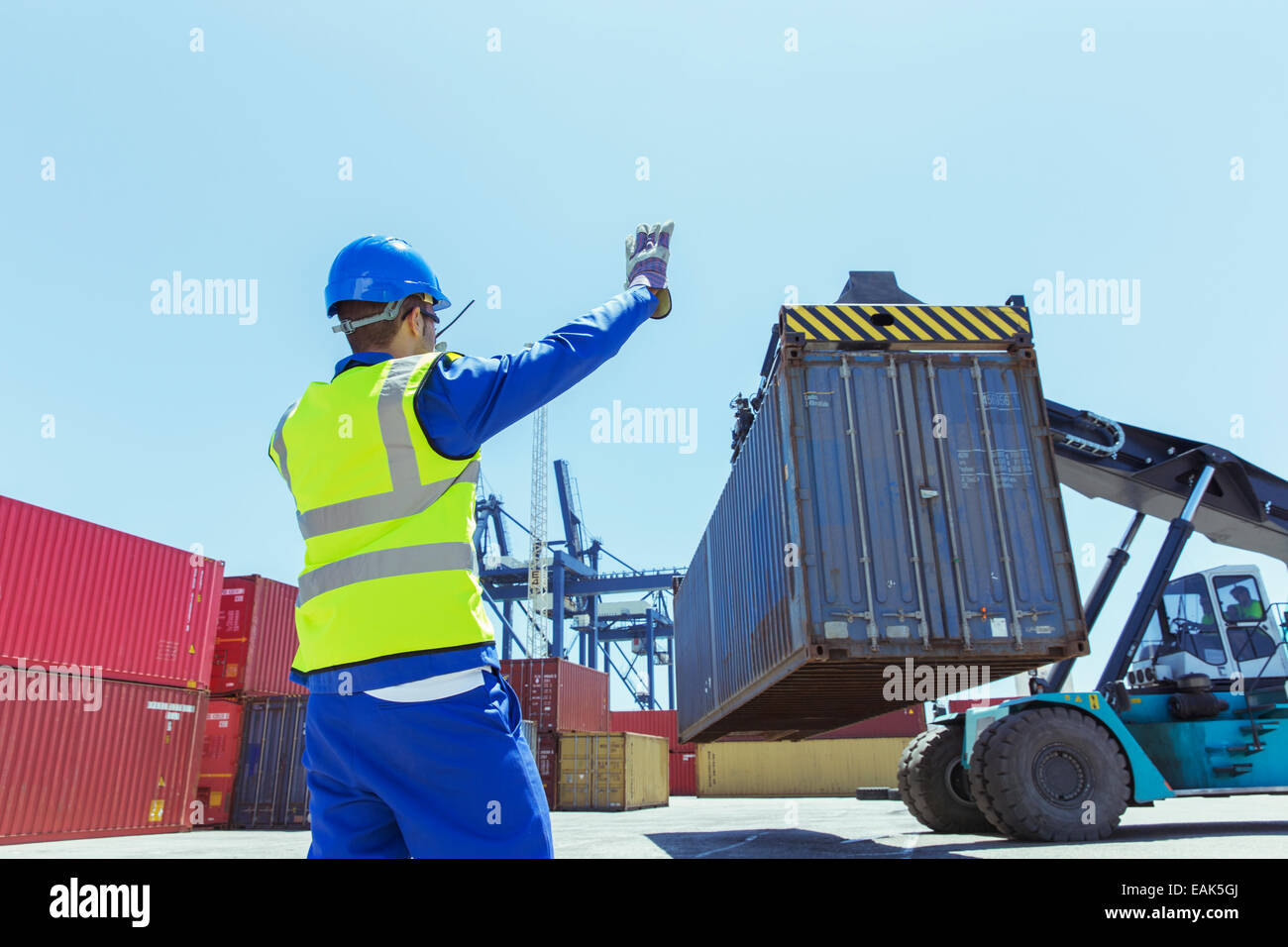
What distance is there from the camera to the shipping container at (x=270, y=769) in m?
16.6

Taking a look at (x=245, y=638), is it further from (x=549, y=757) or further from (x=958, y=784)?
(x=958, y=784)

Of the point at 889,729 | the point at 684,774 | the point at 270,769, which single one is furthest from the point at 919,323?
the point at 684,774

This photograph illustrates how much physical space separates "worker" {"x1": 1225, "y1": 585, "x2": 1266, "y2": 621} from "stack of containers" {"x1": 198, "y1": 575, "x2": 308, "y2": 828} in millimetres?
15811

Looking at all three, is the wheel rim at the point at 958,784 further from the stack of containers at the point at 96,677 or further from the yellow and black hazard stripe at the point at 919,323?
the stack of containers at the point at 96,677

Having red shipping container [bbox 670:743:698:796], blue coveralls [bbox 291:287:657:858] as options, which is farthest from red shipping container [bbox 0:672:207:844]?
red shipping container [bbox 670:743:698:796]

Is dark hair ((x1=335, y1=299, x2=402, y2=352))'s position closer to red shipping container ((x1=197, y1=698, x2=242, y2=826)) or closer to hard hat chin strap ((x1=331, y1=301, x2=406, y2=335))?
hard hat chin strap ((x1=331, y1=301, x2=406, y2=335))

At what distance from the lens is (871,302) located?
8367mm

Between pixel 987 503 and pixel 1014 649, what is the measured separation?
1.26m

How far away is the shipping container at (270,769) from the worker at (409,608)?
1664 cm

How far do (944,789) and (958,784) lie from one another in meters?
0.18

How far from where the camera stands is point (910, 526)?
278 inches

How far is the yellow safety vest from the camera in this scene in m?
1.74
